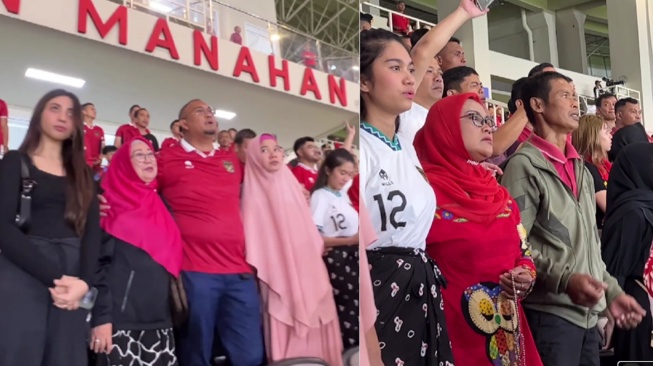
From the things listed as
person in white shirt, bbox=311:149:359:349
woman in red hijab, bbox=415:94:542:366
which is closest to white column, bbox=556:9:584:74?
woman in red hijab, bbox=415:94:542:366

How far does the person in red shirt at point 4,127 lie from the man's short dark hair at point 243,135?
0.59 feet

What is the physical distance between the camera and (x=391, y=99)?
0.89 m

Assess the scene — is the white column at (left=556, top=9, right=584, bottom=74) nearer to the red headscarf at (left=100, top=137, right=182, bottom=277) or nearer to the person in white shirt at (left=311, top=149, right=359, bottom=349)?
the person in white shirt at (left=311, top=149, right=359, bottom=349)

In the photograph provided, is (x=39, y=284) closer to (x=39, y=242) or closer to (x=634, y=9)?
(x=39, y=242)

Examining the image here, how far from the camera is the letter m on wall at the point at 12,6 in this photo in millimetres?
412

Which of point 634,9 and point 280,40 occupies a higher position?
point 634,9

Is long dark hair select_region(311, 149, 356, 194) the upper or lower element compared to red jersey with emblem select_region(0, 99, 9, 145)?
lower

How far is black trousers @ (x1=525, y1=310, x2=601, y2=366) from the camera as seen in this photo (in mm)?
1329

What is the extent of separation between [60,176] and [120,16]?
12 cm

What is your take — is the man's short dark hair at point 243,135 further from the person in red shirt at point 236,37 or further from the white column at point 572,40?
the white column at point 572,40

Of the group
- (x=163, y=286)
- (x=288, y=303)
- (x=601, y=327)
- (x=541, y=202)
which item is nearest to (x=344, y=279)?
(x=288, y=303)

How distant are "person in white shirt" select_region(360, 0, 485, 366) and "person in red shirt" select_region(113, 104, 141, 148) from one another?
1.41 ft

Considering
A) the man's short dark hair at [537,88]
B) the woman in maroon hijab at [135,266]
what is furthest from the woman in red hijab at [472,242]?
the woman in maroon hijab at [135,266]

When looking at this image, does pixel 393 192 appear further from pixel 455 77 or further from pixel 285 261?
pixel 455 77
